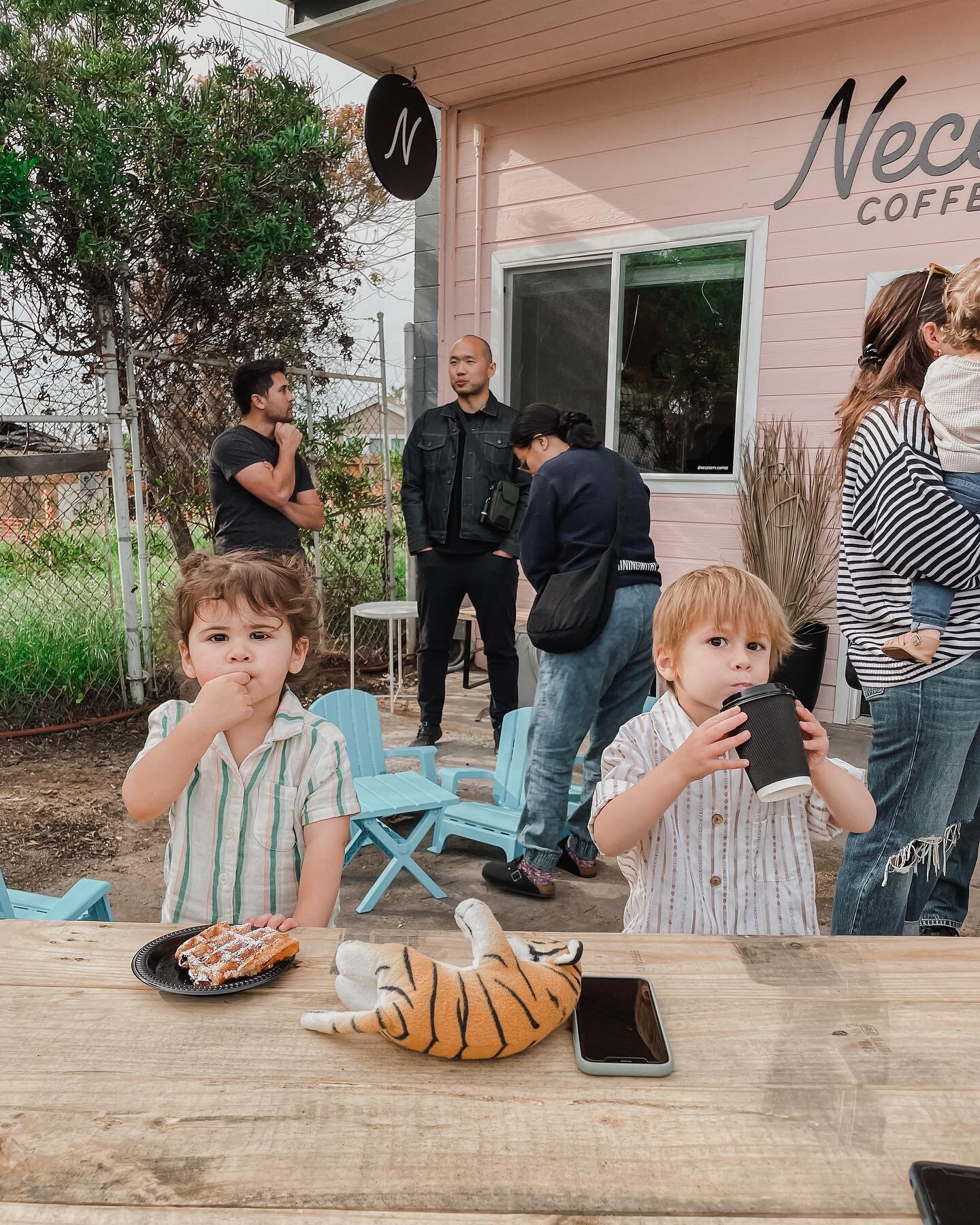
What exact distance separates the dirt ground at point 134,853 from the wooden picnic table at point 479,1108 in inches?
53.7

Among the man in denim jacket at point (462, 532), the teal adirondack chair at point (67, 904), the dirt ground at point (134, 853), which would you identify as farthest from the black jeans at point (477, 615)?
the teal adirondack chair at point (67, 904)

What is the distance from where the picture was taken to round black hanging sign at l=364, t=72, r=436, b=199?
520 cm

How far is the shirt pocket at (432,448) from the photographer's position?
5172 mm

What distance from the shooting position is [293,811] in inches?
65.6

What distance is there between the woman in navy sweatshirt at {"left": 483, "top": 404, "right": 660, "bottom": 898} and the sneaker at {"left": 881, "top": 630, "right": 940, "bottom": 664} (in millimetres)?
1200

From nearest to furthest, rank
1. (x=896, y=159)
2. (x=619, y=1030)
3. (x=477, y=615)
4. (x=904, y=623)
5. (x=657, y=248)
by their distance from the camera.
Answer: (x=619, y=1030) < (x=904, y=623) < (x=896, y=159) < (x=477, y=615) < (x=657, y=248)

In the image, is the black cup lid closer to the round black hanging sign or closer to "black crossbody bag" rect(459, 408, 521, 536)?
"black crossbody bag" rect(459, 408, 521, 536)

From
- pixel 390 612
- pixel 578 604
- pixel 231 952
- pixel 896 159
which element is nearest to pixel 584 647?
pixel 578 604

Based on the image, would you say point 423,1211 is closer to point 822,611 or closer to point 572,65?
point 822,611

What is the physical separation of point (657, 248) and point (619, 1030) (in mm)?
5436

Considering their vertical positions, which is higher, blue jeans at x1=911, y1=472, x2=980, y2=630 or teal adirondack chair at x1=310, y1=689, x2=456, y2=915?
blue jeans at x1=911, y1=472, x2=980, y2=630

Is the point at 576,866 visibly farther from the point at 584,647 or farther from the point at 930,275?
the point at 930,275

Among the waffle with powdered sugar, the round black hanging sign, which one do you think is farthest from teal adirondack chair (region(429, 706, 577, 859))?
the round black hanging sign

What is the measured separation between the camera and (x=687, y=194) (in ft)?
18.1
